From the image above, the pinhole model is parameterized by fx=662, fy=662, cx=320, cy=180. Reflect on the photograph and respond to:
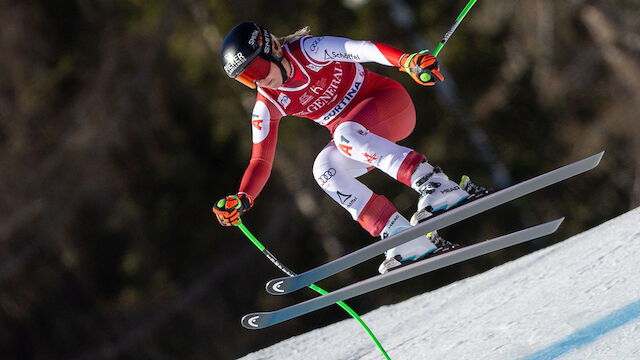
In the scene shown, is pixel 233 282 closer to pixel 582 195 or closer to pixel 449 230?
pixel 449 230

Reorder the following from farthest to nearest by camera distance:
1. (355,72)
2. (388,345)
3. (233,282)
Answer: (233,282) < (388,345) < (355,72)

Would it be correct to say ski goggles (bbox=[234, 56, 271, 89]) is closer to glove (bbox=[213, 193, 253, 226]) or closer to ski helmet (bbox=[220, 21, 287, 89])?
ski helmet (bbox=[220, 21, 287, 89])

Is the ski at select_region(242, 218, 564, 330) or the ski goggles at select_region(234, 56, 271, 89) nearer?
the ski at select_region(242, 218, 564, 330)

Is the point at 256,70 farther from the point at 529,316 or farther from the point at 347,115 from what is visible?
the point at 529,316

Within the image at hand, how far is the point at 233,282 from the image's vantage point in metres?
12.5

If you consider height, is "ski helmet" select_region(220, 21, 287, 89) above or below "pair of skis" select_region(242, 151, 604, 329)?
above

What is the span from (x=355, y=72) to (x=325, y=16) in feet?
28.0

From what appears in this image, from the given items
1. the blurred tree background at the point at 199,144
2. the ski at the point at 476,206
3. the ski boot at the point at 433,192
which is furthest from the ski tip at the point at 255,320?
the blurred tree background at the point at 199,144

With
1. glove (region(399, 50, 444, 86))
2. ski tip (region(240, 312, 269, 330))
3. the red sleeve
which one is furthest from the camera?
the red sleeve

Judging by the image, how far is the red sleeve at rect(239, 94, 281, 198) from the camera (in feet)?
10.3

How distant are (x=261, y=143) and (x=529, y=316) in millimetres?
1443

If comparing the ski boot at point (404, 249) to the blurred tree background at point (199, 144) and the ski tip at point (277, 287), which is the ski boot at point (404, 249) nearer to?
the ski tip at point (277, 287)

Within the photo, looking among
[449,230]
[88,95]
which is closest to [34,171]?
[88,95]

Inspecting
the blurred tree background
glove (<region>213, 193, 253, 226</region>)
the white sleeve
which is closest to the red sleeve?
glove (<region>213, 193, 253, 226</region>)
